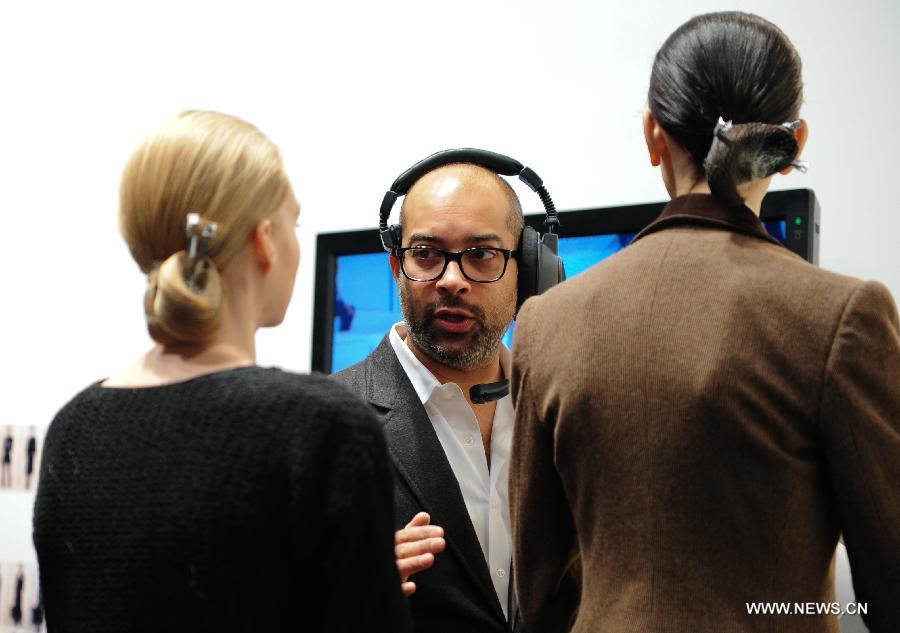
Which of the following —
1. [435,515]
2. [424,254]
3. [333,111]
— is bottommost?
[435,515]

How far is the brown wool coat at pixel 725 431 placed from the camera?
0.82m

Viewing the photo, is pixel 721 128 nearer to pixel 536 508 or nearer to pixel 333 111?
pixel 536 508

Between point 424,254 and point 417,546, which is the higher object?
point 424,254

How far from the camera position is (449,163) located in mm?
1737

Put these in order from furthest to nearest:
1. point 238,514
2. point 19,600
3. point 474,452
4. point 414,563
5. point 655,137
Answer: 1. point 19,600
2. point 474,452
3. point 414,563
4. point 655,137
5. point 238,514

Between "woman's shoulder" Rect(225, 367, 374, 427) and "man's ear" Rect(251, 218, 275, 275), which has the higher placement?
"man's ear" Rect(251, 218, 275, 275)

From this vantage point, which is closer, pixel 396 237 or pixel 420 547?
pixel 420 547

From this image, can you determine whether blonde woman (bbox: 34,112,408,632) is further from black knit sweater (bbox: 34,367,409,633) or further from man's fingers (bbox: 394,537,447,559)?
man's fingers (bbox: 394,537,447,559)

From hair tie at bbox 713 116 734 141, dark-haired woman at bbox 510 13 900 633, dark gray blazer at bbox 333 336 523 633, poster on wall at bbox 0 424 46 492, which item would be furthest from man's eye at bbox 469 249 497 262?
poster on wall at bbox 0 424 46 492

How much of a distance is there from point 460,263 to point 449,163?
0.72ft

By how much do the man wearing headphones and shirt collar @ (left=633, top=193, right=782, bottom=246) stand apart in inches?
26.8

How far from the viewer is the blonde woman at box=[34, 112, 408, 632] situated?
2.56 feet

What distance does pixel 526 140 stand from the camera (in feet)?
8.57

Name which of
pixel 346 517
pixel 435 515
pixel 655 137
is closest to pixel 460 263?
pixel 435 515
